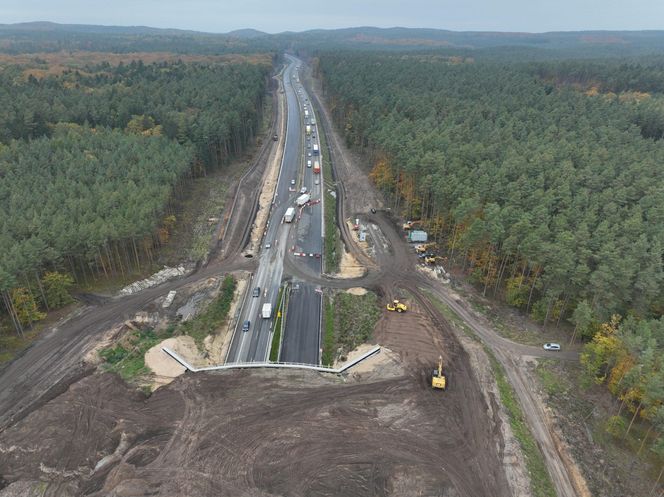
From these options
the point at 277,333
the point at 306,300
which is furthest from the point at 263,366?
the point at 306,300

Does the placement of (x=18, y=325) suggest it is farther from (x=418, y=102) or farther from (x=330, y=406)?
(x=418, y=102)

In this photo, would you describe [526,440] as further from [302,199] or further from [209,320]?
[302,199]

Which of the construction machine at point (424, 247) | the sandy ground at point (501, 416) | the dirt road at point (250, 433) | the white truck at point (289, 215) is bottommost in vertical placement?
the sandy ground at point (501, 416)

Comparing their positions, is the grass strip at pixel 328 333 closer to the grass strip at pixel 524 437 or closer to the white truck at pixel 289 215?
the grass strip at pixel 524 437

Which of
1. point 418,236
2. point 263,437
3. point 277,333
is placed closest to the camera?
point 263,437

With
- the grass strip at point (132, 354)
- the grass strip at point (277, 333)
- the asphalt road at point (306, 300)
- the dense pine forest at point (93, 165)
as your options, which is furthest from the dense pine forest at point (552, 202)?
the grass strip at point (132, 354)

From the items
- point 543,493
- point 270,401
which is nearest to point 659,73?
point 543,493
